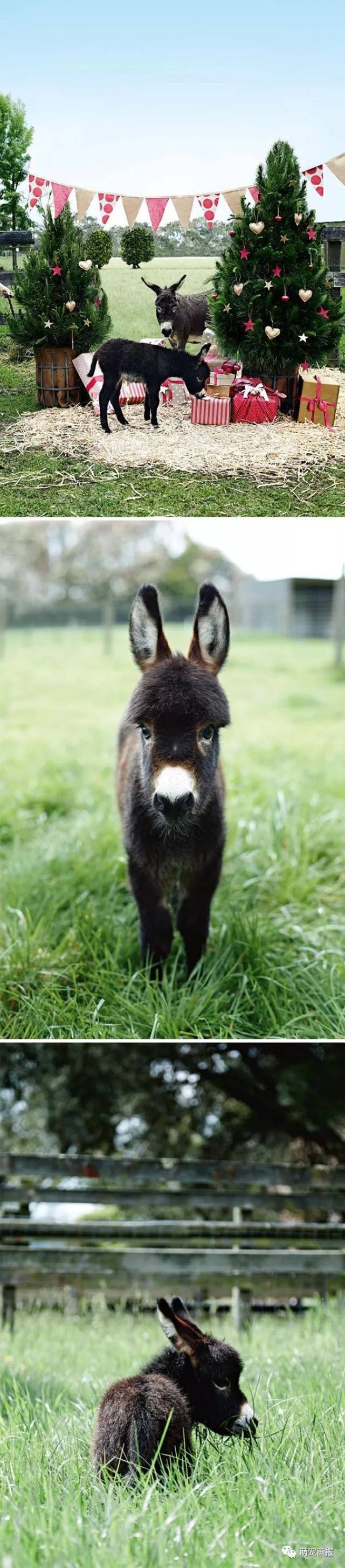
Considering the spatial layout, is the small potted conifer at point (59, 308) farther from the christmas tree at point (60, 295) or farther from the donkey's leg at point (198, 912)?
the donkey's leg at point (198, 912)

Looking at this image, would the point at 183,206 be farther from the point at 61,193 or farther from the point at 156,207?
the point at 61,193

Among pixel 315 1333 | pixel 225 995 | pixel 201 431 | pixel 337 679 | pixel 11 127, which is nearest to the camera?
pixel 11 127

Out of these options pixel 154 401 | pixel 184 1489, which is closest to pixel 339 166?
pixel 154 401

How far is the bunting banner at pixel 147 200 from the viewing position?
13.0 feet

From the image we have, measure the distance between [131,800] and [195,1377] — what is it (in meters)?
1.99

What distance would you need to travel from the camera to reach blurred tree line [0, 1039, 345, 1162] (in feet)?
27.9

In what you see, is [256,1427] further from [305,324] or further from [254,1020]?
[305,324]

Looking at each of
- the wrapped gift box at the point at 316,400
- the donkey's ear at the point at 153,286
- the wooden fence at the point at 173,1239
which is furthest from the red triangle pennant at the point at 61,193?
the wooden fence at the point at 173,1239

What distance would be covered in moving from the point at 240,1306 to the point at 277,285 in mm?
5561

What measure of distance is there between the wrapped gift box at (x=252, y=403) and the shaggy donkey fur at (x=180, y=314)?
10.4 inches

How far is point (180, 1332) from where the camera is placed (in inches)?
127

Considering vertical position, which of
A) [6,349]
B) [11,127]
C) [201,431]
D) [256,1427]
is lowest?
[256,1427]

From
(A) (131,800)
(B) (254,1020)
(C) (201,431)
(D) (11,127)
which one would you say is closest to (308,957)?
(B) (254,1020)

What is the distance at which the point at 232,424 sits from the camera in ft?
13.9
